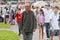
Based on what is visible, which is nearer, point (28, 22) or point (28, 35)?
point (28, 22)

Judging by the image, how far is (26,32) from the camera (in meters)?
11.0

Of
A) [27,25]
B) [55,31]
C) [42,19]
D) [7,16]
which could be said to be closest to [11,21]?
[7,16]

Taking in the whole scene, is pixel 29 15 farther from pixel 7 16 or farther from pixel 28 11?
pixel 7 16

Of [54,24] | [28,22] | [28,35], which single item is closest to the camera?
[28,22]

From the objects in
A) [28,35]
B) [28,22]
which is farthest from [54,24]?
[28,22]

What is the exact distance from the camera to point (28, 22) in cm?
1086

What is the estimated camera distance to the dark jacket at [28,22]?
10.8 meters

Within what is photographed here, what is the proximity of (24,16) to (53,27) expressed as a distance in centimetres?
218

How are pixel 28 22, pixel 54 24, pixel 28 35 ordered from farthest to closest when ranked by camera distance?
pixel 54 24 < pixel 28 35 < pixel 28 22

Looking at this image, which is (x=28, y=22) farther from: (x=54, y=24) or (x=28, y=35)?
(x=54, y=24)

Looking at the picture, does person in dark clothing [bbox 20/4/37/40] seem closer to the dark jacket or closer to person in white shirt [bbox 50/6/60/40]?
the dark jacket

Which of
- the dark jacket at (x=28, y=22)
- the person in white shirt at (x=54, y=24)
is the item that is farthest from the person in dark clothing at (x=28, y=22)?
the person in white shirt at (x=54, y=24)

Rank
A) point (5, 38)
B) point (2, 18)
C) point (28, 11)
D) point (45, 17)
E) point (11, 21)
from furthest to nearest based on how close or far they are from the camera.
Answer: point (2, 18) < point (11, 21) < point (45, 17) < point (5, 38) < point (28, 11)

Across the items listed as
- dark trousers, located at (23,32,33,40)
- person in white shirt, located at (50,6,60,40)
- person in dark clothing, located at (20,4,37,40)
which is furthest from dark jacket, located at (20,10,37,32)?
person in white shirt, located at (50,6,60,40)
